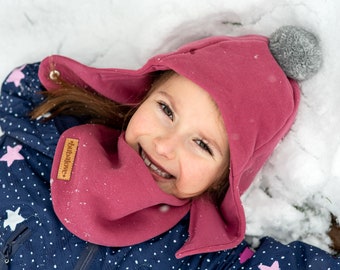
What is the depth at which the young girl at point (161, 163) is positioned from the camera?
53.9 inches

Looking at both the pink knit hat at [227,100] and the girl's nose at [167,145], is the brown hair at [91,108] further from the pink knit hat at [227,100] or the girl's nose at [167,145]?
the girl's nose at [167,145]

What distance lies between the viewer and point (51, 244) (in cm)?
146

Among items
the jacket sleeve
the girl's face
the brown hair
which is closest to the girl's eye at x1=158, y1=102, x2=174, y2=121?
the girl's face

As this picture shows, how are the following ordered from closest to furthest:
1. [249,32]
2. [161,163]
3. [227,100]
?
[227,100] < [161,163] < [249,32]

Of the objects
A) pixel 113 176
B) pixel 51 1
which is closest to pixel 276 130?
pixel 113 176

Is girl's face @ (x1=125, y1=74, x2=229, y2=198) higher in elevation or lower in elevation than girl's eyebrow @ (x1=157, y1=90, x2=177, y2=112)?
lower

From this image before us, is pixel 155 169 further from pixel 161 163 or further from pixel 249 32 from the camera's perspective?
pixel 249 32

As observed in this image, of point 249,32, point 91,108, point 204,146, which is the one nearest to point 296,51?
point 249,32

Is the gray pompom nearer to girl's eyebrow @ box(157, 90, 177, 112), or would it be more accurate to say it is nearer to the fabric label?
girl's eyebrow @ box(157, 90, 177, 112)

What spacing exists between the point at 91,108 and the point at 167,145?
14.2 inches

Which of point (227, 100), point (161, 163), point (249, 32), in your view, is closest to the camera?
point (227, 100)

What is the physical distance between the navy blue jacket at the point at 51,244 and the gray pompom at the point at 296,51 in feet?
1.47

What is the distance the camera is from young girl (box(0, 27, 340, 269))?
1.37 m

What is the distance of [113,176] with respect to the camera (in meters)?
1.44
